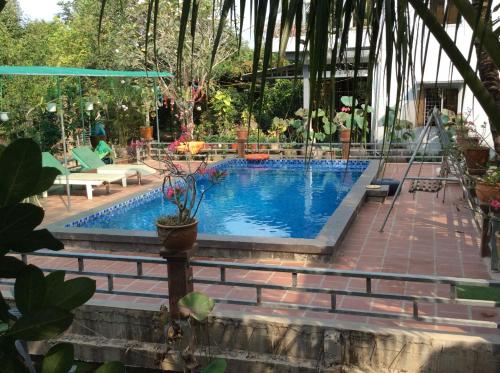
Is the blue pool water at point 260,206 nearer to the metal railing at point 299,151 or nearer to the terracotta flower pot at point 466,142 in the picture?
the metal railing at point 299,151

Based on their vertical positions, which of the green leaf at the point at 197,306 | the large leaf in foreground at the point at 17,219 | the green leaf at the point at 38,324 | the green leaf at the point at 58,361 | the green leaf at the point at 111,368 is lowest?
the green leaf at the point at 197,306

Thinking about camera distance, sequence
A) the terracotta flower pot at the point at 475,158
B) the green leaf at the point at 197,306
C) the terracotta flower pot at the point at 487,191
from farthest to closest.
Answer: the terracotta flower pot at the point at 475,158 < the terracotta flower pot at the point at 487,191 < the green leaf at the point at 197,306

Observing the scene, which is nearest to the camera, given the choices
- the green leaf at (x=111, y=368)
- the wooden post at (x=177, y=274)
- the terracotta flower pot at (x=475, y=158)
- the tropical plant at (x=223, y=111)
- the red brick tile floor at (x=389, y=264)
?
the green leaf at (x=111, y=368)

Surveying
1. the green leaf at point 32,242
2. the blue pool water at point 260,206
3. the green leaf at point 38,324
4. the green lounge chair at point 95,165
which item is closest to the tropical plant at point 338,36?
the green leaf at point 32,242

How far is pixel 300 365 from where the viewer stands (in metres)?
4.48

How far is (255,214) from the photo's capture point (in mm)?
10711

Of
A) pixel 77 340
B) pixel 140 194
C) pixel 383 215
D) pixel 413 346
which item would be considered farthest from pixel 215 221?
pixel 413 346

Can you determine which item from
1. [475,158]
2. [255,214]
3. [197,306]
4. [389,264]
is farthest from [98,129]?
[197,306]

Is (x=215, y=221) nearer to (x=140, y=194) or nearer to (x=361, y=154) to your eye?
(x=140, y=194)

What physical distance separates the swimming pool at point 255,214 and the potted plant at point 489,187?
71.5 inches

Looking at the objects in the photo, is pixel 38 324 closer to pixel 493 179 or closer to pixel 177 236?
pixel 177 236

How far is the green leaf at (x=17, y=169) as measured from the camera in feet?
2.93

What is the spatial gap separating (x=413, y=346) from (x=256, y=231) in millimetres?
5353

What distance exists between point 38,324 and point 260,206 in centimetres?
1051
